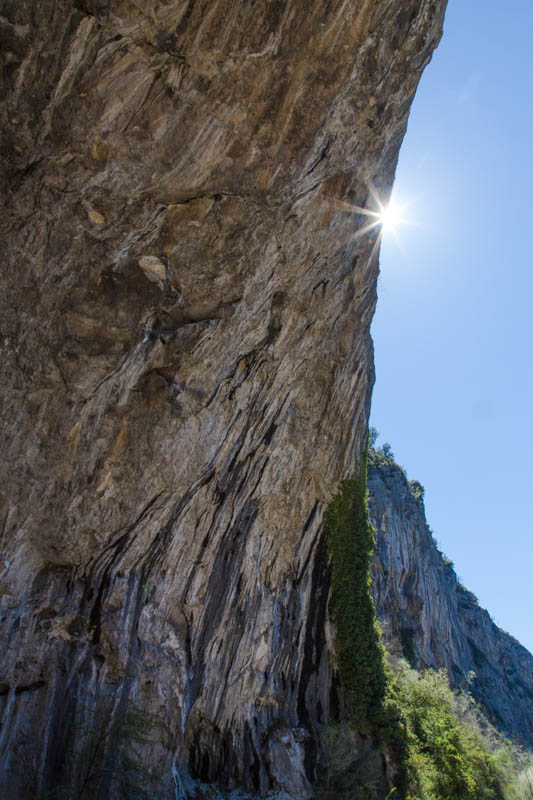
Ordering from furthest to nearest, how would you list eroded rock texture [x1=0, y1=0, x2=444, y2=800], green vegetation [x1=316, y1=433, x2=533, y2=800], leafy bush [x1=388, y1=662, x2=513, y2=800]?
leafy bush [x1=388, y1=662, x2=513, y2=800] → green vegetation [x1=316, y1=433, x2=533, y2=800] → eroded rock texture [x1=0, y1=0, x2=444, y2=800]

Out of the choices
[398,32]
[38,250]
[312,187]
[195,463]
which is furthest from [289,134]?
[195,463]

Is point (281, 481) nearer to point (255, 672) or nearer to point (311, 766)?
point (255, 672)

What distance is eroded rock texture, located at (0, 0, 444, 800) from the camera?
898 cm

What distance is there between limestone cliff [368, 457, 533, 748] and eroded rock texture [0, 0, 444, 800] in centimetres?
1727

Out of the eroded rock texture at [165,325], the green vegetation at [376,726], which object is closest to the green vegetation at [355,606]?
the green vegetation at [376,726]

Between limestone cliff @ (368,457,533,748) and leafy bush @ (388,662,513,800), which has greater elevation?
limestone cliff @ (368,457,533,748)

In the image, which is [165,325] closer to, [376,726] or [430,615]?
[376,726]

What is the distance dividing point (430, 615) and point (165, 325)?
32995 mm

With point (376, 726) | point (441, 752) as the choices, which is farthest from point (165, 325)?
point (441, 752)

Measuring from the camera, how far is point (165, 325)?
1129cm

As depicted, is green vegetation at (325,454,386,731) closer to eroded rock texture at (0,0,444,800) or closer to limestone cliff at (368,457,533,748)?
eroded rock texture at (0,0,444,800)

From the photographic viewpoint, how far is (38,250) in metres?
9.73

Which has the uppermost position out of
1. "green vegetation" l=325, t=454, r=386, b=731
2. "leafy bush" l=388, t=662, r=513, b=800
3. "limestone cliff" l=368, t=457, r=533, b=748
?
"limestone cliff" l=368, t=457, r=533, b=748

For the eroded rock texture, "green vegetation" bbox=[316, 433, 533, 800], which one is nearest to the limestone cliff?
"green vegetation" bbox=[316, 433, 533, 800]
